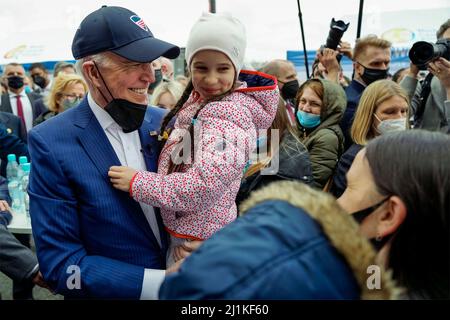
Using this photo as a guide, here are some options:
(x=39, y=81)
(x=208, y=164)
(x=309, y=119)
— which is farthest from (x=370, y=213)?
(x=39, y=81)

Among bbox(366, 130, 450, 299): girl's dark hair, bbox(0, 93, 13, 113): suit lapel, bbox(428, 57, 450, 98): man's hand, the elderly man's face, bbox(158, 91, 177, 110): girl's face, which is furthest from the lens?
bbox(0, 93, 13, 113): suit lapel

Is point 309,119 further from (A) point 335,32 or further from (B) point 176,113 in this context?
(B) point 176,113

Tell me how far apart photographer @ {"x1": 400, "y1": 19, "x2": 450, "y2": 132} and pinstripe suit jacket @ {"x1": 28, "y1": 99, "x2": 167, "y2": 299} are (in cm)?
219

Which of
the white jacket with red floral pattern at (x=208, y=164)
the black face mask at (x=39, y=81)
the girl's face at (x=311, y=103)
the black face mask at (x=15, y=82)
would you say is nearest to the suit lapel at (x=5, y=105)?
the black face mask at (x=15, y=82)

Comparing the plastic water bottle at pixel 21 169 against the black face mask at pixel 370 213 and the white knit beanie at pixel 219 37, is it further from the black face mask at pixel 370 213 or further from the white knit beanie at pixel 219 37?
the black face mask at pixel 370 213

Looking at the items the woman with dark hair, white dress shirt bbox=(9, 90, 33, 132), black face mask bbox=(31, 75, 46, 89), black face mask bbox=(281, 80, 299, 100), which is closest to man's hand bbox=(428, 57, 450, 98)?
black face mask bbox=(281, 80, 299, 100)

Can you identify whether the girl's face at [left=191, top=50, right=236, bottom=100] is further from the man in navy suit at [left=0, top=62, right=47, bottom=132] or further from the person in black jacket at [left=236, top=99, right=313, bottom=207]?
the man in navy suit at [left=0, top=62, right=47, bottom=132]

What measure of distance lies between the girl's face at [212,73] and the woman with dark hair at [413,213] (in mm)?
678

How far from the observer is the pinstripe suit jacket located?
44.8 inches

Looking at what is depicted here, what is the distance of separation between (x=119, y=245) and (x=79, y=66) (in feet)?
2.10

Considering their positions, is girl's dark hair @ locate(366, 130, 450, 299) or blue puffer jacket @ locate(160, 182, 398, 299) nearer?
blue puffer jacket @ locate(160, 182, 398, 299)

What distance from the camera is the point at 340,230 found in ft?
2.05

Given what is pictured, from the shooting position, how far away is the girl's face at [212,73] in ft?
4.45

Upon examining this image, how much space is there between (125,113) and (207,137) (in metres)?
0.30
